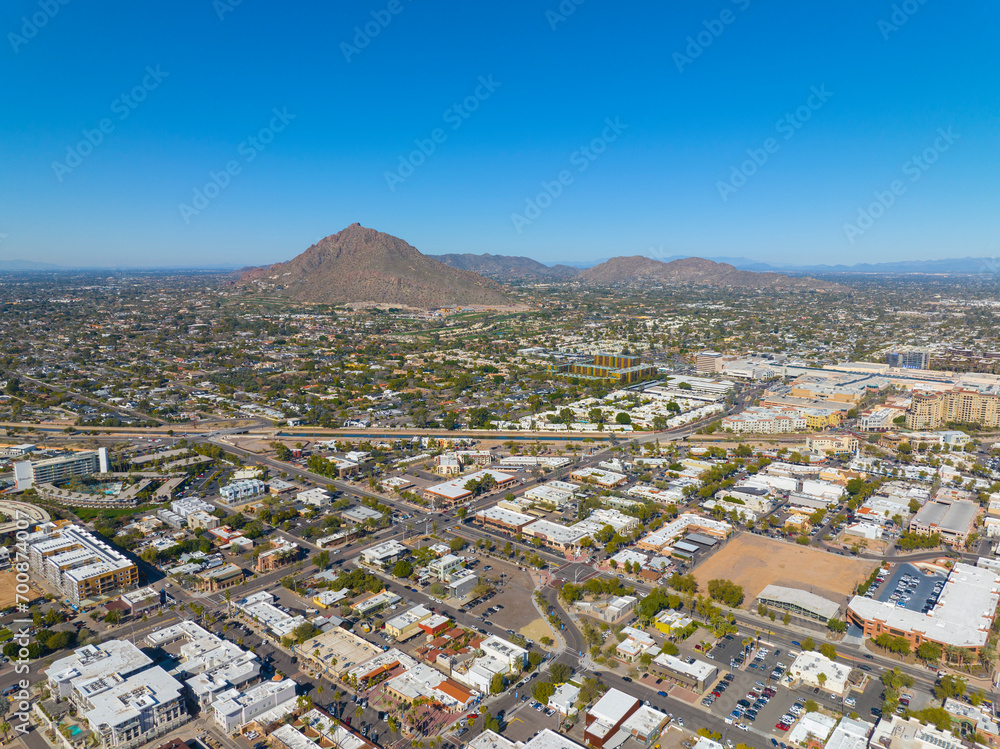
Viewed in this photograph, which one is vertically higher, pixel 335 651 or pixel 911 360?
pixel 911 360

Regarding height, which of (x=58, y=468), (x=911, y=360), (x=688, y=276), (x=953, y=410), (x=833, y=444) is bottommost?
(x=833, y=444)

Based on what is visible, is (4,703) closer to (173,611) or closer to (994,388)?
(173,611)

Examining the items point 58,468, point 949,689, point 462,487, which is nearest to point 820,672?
point 949,689

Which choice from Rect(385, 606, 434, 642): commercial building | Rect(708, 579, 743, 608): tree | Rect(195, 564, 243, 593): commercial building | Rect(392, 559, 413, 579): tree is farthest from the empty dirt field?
Rect(195, 564, 243, 593): commercial building

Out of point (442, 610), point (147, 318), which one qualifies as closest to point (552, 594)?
point (442, 610)

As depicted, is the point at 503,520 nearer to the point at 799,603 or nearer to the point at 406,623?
the point at 406,623

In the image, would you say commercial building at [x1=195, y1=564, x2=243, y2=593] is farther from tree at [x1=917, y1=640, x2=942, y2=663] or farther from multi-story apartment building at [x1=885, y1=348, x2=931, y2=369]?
multi-story apartment building at [x1=885, y1=348, x2=931, y2=369]

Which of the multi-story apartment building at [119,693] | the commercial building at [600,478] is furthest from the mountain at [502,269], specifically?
the multi-story apartment building at [119,693]
